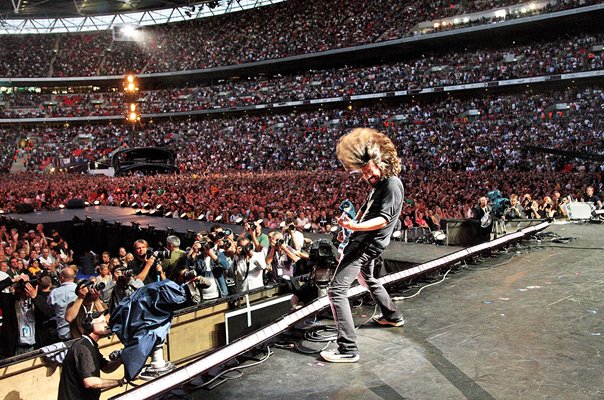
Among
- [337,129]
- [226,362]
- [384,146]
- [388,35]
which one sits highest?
[388,35]

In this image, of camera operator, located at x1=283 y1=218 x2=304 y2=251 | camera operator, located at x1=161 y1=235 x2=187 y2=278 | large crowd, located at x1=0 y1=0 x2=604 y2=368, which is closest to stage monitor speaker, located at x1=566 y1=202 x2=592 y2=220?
large crowd, located at x1=0 y1=0 x2=604 y2=368

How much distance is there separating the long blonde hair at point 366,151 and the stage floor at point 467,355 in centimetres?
137

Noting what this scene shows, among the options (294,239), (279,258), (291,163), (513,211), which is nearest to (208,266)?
(279,258)

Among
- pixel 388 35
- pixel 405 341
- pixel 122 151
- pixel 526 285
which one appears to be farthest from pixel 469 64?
pixel 405 341

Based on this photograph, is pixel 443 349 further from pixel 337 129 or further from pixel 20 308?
pixel 337 129

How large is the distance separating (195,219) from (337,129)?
77.6 ft

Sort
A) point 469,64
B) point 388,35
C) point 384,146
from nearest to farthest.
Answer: point 384,146 → point 469,64 → point 388,35

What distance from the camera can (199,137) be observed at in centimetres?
4728

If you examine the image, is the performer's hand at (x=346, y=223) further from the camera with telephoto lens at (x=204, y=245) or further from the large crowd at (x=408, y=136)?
the large crowd at (x=408, y=136)

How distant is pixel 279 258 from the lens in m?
7.38

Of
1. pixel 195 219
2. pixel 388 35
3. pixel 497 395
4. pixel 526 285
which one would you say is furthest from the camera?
pixel 388 35

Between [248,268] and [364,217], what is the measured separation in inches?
137

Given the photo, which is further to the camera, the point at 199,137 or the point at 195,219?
the point at 199,137

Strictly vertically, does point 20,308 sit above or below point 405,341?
above
